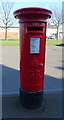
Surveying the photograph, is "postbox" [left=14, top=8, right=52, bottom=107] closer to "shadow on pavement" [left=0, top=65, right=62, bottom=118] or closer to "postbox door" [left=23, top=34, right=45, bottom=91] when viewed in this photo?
"postbox door" [left=23, top=34, right=45, bottom=91]

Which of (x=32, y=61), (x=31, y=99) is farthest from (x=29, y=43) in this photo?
(x=31, y=99)

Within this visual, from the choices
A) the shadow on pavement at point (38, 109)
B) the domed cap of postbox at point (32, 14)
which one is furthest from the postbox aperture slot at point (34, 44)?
the shadow on pavement at point (38, 109)

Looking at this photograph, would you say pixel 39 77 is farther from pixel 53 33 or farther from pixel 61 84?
pixel 53 33

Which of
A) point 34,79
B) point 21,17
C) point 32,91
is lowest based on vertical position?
point 32,91

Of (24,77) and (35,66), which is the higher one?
(35,66)

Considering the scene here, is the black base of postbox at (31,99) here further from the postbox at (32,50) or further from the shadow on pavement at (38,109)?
the shadow on pavement at (38,109)

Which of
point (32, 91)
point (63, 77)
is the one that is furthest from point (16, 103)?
point (63, 77)

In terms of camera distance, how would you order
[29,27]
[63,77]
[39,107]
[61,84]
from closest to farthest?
[29,27] < [39,107] < [61,84] < [63,77]

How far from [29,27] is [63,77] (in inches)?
126

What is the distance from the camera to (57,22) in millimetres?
41406

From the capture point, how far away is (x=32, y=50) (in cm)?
277

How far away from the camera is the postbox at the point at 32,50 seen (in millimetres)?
2625

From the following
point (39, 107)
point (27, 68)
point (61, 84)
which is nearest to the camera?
point (27, 68)

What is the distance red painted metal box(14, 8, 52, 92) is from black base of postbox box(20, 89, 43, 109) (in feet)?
0.26
